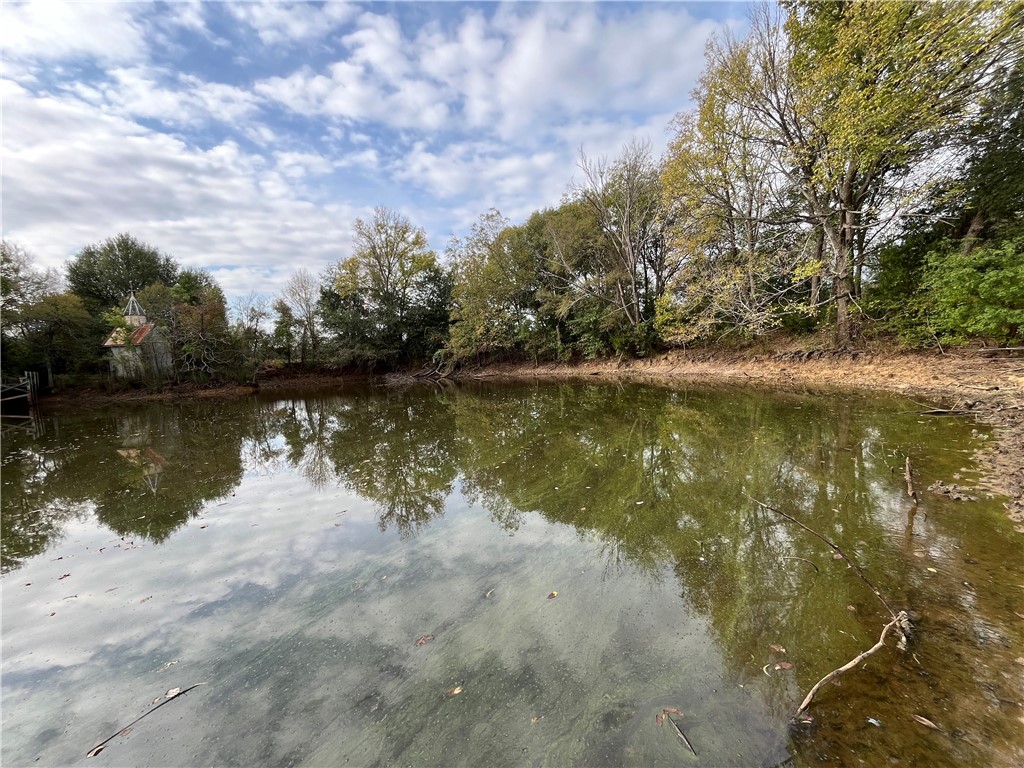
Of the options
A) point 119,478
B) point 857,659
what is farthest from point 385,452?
point 857,659

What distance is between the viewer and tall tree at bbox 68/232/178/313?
28.6 m

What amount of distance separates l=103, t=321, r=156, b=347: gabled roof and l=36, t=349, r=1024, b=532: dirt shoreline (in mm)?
3067

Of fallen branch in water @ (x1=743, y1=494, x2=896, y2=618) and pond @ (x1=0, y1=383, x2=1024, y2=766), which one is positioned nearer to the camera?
pond @ (x1=0, y1=383, x2=1024, y2=766)

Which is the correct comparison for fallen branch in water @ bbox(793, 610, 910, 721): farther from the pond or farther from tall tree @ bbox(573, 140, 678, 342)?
tall tree @ bbox(573, 140, 678, 342)

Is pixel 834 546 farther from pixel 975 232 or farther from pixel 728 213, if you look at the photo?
pixel 728 213

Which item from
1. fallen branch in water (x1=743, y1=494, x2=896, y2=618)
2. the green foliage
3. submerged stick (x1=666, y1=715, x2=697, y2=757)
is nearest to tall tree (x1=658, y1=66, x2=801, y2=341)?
the green foliage

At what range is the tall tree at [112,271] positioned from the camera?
93.8 ft

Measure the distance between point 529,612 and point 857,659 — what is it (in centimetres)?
219

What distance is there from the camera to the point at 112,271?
2942 centimetres

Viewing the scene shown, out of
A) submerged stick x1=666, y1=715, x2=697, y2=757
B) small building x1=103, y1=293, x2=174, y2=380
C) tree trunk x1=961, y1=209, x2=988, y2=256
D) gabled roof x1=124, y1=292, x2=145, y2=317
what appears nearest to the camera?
submerged stick x1=666, y1=715, x2=697, y2=757

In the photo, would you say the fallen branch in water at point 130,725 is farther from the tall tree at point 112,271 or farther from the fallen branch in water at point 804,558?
the tall tree at point 112,271

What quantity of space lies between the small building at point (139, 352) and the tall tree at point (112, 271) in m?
7.23

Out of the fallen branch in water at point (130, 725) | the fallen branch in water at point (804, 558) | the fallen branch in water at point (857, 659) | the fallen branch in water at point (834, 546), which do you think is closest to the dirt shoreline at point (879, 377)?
the fallen branch in water at point (834, 546)

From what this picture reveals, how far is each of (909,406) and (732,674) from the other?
9.92m
